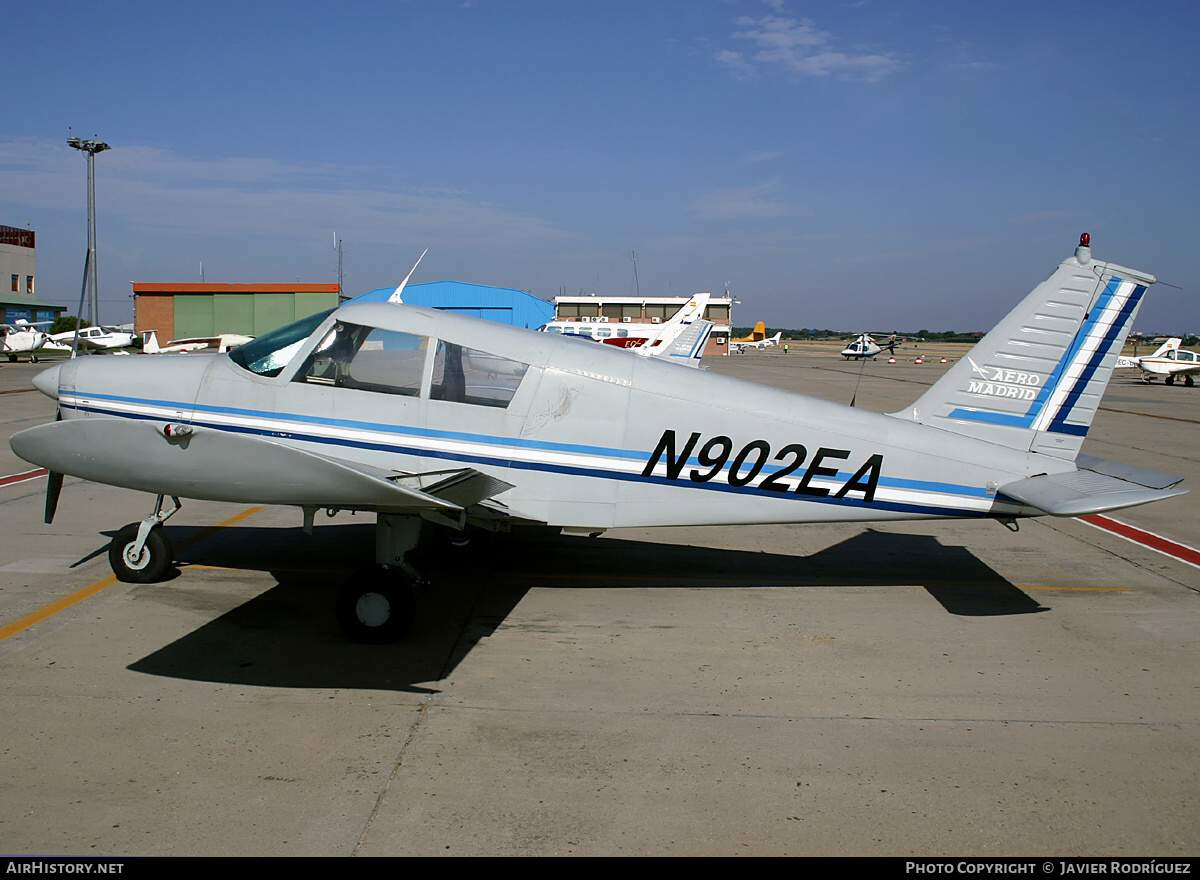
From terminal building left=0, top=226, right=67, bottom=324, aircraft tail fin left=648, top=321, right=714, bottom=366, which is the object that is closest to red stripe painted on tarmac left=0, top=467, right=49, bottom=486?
aircraft tail fin left=648, top=321, right=714, bottom=366

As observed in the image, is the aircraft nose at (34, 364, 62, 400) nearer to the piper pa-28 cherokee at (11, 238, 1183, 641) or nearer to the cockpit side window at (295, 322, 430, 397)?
the piper pa-28 cherokee at (11, 238, 1183, 641)

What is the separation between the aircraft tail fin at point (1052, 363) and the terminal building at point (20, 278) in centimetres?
7795

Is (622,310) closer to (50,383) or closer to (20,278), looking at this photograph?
(20,278)

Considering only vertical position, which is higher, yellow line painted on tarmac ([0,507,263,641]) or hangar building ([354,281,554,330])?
hangar building ([354,281,554,330])

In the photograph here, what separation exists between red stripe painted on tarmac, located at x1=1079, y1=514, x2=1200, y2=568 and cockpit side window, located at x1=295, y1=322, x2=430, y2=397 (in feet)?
21.4

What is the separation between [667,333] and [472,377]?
116 ft

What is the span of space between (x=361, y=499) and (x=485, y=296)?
46860 millimetres

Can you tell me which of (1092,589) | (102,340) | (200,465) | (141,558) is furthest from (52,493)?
(102,340)

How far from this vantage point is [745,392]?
5852 mm

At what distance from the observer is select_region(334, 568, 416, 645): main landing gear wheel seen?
520 centimetres

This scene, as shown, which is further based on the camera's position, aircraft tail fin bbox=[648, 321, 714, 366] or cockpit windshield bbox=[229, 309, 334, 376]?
aircraft tail fin bbox=[648, 321, 714, 366]

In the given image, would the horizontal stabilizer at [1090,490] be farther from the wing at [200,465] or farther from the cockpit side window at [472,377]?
the wing at [200,465]

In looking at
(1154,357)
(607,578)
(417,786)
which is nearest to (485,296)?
(1154,357)

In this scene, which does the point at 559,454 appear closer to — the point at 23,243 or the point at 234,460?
the point at 234,460
